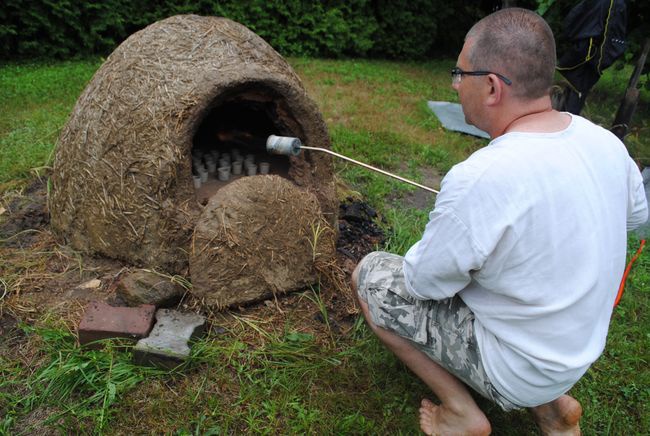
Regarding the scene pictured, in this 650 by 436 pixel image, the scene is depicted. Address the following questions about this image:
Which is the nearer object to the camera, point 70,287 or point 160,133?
point 160,133

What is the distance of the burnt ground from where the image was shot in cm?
273

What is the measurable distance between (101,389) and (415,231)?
7.83ft

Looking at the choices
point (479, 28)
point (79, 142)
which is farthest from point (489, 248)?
point (79, 142)

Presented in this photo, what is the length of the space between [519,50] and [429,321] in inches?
43.5

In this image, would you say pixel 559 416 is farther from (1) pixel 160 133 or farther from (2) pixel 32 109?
(2) pixel 32 109

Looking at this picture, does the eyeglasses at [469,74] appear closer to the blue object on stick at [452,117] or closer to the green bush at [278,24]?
the blue object on stick at [452,117]

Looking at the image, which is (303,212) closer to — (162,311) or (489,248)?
(162,311)

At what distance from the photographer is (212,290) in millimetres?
2666

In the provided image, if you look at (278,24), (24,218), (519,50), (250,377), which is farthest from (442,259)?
(278,24)

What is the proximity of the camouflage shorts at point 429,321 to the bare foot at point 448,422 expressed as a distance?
158mm

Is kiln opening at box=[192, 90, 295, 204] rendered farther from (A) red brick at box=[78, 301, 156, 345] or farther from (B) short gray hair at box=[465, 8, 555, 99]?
(B) short gray hair at box=[465, 8, 555, 99]

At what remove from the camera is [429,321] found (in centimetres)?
202

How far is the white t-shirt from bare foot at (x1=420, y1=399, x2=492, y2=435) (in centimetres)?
29

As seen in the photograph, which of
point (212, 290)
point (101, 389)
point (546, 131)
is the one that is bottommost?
point (101, 389)
